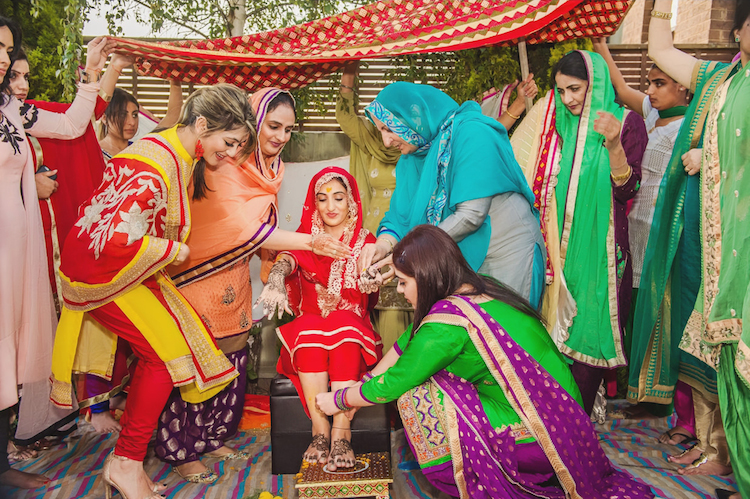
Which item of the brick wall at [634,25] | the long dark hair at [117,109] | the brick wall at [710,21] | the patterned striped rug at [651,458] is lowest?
the patterned striped rug at [651,458]

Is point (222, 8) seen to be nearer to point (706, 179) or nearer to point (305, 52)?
point (305, 52)

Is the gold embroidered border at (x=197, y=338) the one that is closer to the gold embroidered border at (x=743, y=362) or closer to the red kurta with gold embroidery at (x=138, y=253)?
the red kurta with gold embroidery at (x=138, y=253)

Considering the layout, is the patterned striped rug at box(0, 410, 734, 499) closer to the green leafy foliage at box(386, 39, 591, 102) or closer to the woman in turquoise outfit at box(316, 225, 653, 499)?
the woman in turquoise outfit at box(316, 225, 653, 499)

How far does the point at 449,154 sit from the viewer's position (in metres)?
2.75

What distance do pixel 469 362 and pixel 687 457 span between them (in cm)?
150

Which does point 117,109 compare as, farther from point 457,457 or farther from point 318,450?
point 457,457

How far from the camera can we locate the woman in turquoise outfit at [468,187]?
267 cm

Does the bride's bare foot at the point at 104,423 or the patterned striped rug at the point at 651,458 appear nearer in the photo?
the patterned striped rug at the point at 651,458

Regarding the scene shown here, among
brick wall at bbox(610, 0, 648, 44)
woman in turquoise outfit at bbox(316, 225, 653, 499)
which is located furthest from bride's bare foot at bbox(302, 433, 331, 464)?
brick wall at bbox(610, 0, 648, 44)

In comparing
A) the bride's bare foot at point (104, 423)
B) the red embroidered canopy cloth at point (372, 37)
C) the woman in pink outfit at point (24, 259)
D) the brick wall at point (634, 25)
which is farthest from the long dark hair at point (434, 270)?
the brick wall at point (634, 25)

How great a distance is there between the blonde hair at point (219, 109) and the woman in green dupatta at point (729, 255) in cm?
202

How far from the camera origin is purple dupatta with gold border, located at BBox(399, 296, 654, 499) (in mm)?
2119

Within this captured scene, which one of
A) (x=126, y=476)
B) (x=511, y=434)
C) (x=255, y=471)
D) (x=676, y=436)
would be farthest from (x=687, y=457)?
(x=126, y=476)

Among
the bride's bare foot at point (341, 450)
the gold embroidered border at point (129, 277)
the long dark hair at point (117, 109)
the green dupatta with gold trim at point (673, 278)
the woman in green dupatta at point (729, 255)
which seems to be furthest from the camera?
the long dark hair at point (117, 109)
